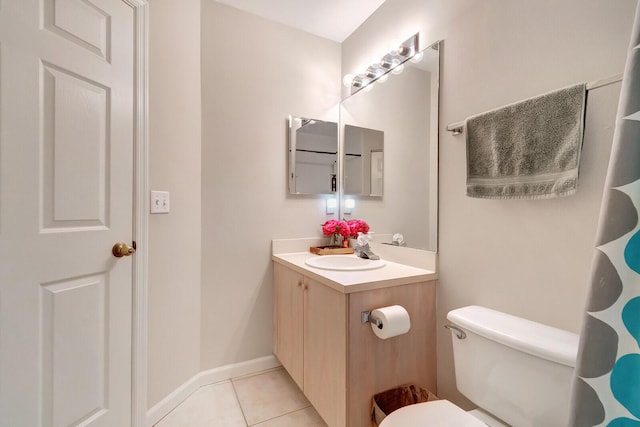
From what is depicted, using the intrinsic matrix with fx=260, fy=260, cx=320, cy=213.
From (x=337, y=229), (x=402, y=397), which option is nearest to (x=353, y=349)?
(x=402, y=397)

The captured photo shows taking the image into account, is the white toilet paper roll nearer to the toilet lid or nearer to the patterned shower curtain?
the toilet lid

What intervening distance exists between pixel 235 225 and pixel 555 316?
5.47 feet

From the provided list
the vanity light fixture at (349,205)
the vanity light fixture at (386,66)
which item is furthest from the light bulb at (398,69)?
the vanity light fixture at (349,205)

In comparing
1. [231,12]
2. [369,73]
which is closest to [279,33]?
[231,12]

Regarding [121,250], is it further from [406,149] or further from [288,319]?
[406,149]

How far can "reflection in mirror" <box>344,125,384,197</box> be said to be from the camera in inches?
71.0

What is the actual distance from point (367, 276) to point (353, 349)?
32 centimetres

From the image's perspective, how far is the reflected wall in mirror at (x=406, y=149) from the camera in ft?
4.47

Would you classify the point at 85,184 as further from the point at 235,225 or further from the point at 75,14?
the point at 235,225

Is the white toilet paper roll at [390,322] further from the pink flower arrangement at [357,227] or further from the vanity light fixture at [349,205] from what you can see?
the vanity light fixture at [349,205]

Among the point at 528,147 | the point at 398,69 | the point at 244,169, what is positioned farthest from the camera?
the point at 244,169

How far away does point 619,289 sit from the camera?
45cm

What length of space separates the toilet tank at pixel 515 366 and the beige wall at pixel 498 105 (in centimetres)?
14

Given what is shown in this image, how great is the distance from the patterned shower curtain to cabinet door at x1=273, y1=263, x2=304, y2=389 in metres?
1.16
